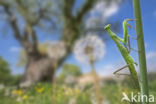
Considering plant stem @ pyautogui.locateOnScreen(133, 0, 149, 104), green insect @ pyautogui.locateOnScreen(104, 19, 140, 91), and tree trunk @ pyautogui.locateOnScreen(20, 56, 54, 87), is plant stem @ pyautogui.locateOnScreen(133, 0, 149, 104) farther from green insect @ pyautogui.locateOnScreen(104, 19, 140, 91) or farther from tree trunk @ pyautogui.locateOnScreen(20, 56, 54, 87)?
tree trunk @ pyautogui.locateOnScreen(20, 56, 54, 87)

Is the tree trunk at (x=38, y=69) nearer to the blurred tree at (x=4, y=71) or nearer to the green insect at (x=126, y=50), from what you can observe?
the blurred tree at (x=4, y=71)

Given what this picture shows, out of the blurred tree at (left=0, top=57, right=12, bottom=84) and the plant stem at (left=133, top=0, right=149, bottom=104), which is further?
the blurred tree at (left=0, top=57, right=12, bottom=84)

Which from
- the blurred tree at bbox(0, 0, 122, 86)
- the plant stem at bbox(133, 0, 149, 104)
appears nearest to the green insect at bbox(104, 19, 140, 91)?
the plant stem at bbox(133, 0, 149, 104)

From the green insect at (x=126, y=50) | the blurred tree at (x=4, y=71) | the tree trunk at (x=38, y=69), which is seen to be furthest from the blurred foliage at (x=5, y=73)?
the green insect at (x=126, y=50)

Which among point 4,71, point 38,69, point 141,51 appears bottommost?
point 141,51

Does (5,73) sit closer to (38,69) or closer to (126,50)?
(38,69)

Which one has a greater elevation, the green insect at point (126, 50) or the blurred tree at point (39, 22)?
the blurred tree at point (39, 22)

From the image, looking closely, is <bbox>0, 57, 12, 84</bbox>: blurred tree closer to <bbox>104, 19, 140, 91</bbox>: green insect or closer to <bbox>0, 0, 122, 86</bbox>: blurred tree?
<bbox>0, 0, 122, 86</bbox>: blurred tree

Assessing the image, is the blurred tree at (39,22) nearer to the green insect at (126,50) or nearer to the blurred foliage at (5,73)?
the blurred foliage at (5,73)

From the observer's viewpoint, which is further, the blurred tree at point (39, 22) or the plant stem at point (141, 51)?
the blurred tree at point (39, 22)

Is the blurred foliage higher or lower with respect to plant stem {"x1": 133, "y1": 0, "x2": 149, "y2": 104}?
higher

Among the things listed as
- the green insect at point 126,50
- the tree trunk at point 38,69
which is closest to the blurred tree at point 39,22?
the tree trunk at point 38,69

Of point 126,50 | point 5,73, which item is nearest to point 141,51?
point 126,50
